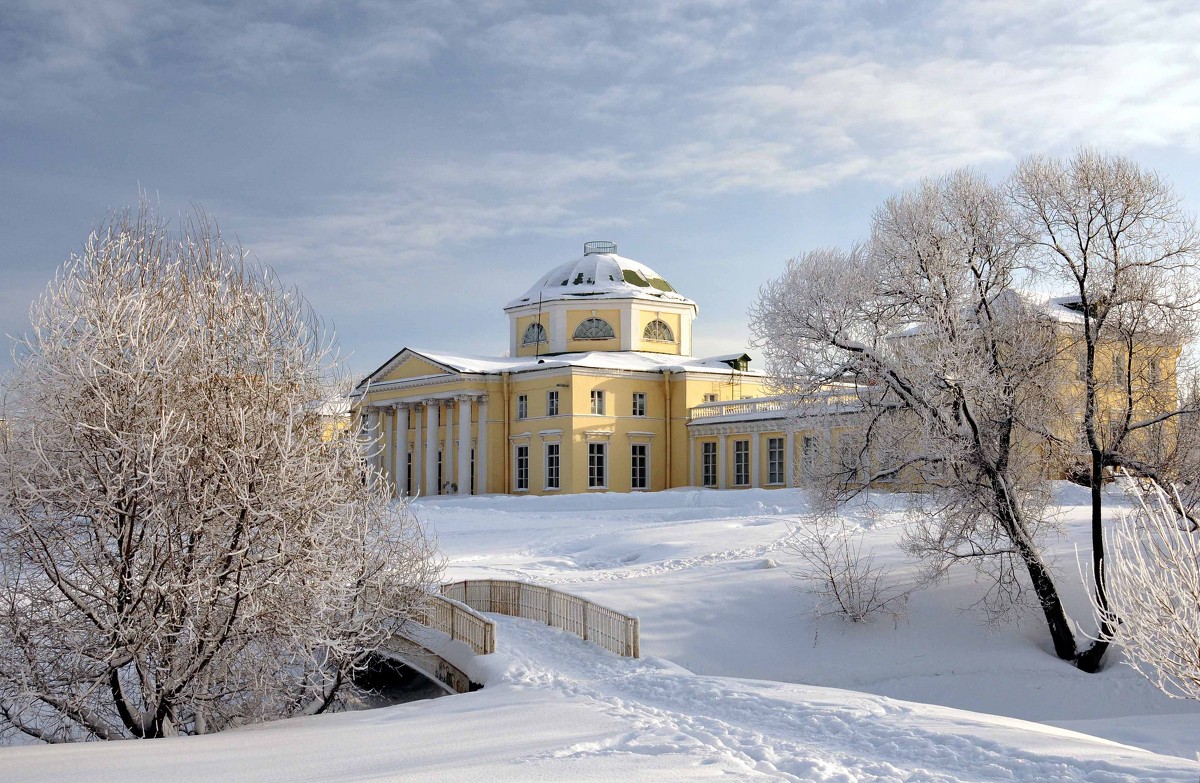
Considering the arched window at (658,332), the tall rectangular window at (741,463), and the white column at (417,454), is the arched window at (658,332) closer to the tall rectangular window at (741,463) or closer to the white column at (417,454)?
the tall rectangular window at (741,463)

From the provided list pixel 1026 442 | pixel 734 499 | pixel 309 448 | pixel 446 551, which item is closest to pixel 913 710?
pixel 309 448

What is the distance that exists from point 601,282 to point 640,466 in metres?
9.70

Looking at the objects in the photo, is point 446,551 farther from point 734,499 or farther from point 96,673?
point 96,673

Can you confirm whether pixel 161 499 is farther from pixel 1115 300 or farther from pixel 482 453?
pixel 482 453

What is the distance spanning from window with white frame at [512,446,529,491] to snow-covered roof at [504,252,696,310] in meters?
→ 7.93

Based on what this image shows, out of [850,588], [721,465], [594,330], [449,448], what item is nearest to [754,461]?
Answer: [721,465]

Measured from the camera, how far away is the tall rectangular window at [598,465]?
146ft

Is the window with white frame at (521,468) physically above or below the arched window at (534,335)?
below

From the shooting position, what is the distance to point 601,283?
50.9 m

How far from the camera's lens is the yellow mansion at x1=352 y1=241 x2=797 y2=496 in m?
44.1

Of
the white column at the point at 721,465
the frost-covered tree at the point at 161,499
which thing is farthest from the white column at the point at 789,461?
the frost-covered tree at the point at 161,499

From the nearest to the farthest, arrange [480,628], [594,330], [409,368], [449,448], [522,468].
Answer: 1. [480,628]
2. [522,468]
3. [449,448]
4. [409,368]
5. [594,330]

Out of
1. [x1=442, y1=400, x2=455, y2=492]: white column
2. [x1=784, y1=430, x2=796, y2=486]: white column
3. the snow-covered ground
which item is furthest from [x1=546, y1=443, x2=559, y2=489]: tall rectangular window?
the snow-covered ground

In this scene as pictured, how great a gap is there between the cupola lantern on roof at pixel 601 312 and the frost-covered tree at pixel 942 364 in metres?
29.2
